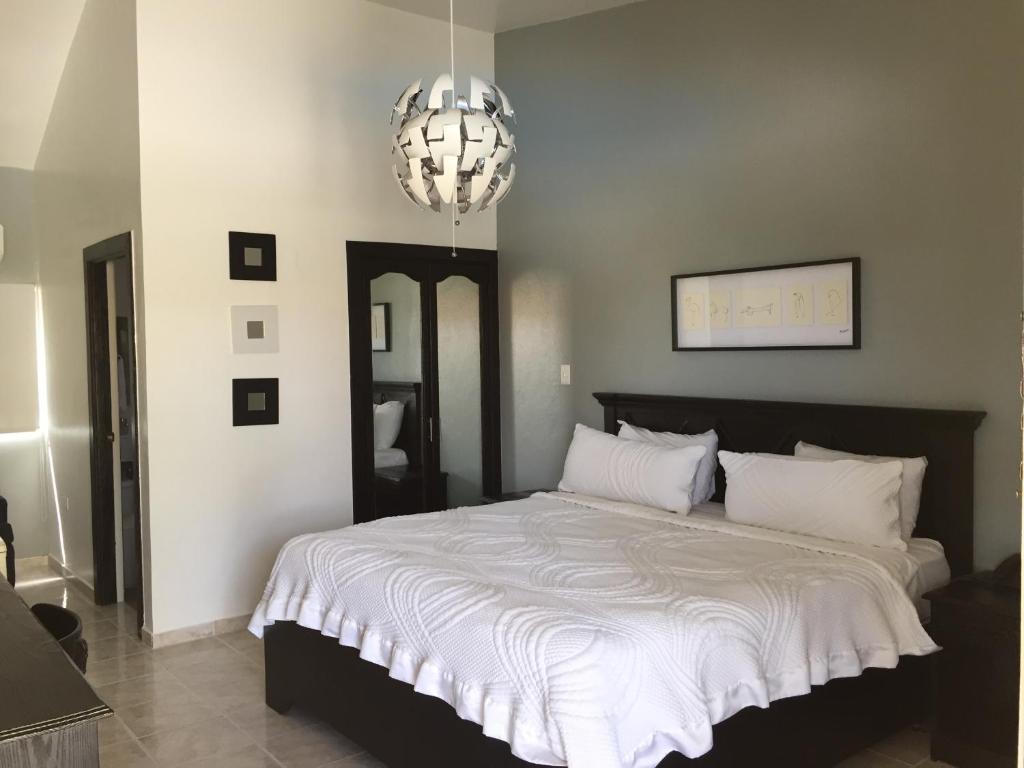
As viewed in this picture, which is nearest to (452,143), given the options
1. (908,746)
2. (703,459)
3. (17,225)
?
(703,459)

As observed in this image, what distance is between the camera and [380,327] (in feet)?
16.5

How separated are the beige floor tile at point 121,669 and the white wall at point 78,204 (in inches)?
50.8

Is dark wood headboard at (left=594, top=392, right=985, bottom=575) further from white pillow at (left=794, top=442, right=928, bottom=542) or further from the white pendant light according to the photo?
the white pendant light

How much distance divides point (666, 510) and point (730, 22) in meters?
2.33

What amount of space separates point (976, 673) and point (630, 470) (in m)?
1.68

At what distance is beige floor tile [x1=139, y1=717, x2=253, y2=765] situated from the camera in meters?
3.13

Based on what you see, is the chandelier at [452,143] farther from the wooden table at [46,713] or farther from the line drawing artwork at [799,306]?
the wooden table at [46,713]

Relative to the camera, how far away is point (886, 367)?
11.7 ft

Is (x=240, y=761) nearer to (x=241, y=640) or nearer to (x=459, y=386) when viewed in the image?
(x=241, y=640)

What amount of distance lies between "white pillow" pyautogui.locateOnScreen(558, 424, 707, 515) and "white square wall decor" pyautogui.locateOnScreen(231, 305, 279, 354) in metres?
1.69

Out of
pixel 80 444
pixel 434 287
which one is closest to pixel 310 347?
pixel 434 287

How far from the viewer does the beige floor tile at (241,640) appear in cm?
427

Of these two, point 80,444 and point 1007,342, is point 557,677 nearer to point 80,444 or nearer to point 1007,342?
point 1007,342

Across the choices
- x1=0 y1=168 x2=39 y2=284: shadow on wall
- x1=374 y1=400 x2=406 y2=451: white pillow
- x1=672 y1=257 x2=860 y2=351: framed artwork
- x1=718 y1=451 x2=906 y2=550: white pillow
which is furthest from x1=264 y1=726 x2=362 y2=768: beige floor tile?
x1=0 y1=168 x2=39 y2=284: shadow on wall
